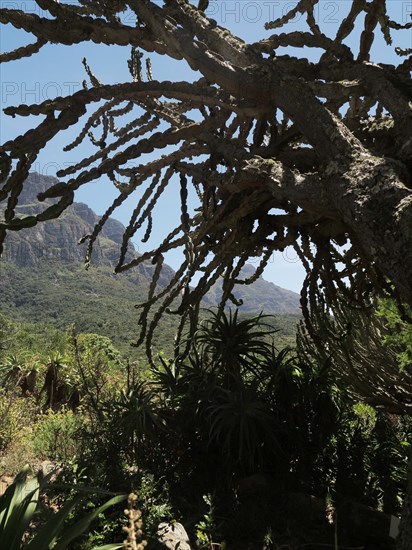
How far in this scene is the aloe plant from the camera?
2170 millimetres

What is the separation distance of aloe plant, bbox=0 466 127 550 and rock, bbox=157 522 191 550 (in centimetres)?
139

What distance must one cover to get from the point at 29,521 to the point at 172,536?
1897 millimetres

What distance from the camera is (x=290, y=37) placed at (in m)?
2.83

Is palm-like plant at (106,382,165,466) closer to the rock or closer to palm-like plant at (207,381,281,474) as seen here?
palm-like plant at (207,381,281,474)

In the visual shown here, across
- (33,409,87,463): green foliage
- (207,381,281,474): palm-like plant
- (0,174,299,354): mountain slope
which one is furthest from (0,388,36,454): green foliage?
(0,174,299,354): mountain slope

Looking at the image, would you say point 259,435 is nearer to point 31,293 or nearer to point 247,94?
point 247,94

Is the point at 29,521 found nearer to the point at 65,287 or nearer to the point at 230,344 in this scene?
the point at 230,344

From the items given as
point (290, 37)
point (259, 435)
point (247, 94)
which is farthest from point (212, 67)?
point (259, 435)

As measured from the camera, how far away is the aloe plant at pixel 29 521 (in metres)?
2.17

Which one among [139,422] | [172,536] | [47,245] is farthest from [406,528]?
[47,245]

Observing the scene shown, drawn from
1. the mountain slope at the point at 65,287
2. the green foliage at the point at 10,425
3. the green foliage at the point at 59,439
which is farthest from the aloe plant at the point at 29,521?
the mountain slope at the point at 65,287

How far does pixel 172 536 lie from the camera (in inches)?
162

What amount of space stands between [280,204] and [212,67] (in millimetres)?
854

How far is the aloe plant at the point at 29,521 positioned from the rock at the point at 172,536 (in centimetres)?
139
